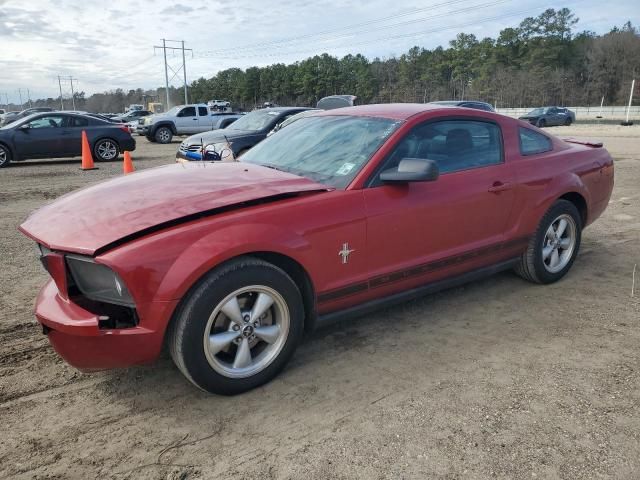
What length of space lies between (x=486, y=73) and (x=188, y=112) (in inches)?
2612

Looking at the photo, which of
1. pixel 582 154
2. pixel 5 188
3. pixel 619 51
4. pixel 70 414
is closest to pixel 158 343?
pixel 70 414

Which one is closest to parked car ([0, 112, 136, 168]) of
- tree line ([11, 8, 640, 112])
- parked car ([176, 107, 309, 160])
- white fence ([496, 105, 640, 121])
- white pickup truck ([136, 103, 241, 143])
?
parked car ([176, 107, 309, 160])

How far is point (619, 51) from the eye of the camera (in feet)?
223

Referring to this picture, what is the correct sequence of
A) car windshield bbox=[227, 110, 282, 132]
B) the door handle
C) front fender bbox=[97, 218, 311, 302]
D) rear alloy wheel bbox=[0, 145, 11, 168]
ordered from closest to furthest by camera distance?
1. front fender bbox=[97, 218, 311, 302]
2. the door handle
3. car windshield bbox=[227, 110, 282, 132]
4. rear alloy wheel bbox=[0, 145, 11, 168]

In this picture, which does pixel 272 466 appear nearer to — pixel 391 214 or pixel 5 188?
pixel 391 214

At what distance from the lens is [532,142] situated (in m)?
4.07

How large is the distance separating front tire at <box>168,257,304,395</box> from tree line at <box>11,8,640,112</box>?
232 feet

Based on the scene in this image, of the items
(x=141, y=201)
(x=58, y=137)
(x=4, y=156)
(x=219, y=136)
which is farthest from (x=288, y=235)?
(x=4, y=156)

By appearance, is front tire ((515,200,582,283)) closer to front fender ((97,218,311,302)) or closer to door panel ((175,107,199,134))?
front fender ((97,218,311,302))

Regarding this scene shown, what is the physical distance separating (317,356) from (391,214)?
3.32ft

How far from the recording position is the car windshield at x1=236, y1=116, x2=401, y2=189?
314 cm

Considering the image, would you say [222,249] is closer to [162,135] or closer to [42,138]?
[42,138]

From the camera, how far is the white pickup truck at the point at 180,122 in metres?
21.7

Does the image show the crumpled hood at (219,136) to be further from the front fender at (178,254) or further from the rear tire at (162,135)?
the rear tire at (162,135)
